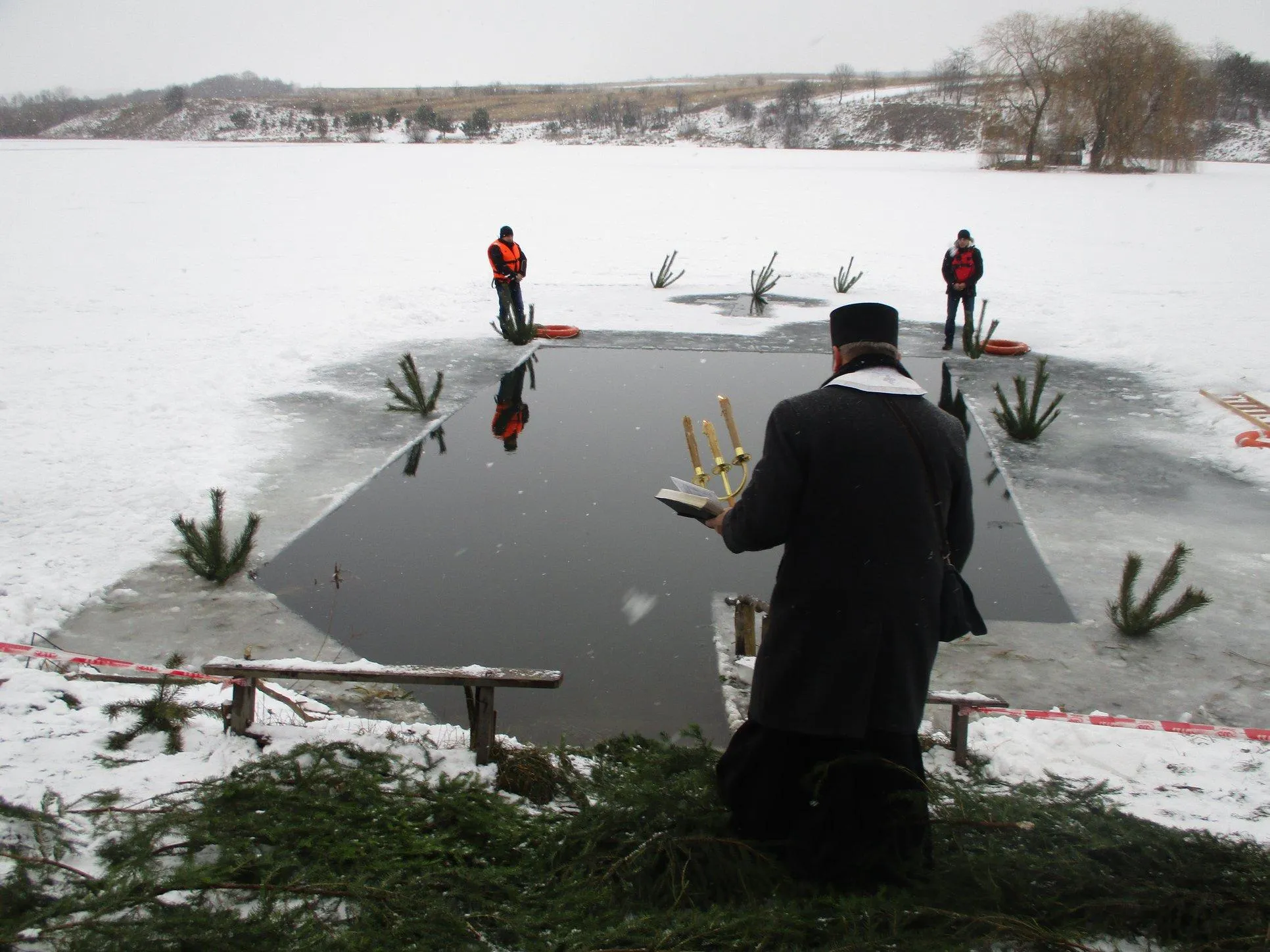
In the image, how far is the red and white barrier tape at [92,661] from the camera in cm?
430

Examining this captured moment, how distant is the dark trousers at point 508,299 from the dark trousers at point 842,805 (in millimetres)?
10498

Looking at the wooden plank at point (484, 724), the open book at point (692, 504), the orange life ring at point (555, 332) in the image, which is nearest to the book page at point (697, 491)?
the open book at point (692, 504)

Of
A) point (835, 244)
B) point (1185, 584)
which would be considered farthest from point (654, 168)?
point (1185, 584)

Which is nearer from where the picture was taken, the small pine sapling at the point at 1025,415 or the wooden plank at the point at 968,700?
the wooden plank at the point at 968,700

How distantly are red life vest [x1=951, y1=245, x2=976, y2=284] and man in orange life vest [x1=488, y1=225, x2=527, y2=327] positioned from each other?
18.1ft

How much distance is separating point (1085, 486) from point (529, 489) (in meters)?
4.40

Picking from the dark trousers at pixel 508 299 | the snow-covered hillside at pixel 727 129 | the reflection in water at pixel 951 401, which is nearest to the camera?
the reflection in water at pixel 951 401

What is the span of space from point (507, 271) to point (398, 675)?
9.78m

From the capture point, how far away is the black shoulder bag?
251 cm

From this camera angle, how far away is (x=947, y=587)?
260cm

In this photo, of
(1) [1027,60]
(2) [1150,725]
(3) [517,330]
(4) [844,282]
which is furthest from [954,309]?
(1) [1027,60]

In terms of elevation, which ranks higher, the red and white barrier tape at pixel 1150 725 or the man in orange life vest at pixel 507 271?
the man in orange life vest at pixel 507 271

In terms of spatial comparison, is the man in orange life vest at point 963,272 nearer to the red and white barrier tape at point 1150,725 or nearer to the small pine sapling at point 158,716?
the red and white barrier tape at point 1150,725

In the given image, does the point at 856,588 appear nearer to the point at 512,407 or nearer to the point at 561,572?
the point at 561,572
